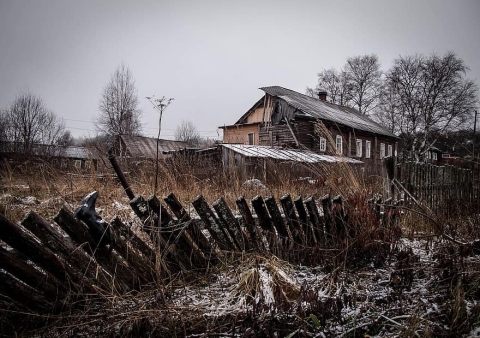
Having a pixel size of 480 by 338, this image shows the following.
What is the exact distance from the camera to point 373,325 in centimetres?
137

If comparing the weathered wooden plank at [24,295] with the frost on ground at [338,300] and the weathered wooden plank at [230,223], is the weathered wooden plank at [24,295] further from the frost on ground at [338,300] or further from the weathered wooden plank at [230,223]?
the weathered wooden plank at [230,223]

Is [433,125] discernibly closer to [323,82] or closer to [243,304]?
[323,82]

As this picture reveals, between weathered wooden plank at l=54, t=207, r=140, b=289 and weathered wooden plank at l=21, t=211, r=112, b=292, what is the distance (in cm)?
5

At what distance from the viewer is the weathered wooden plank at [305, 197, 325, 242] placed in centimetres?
227

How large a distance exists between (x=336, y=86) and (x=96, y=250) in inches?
1482

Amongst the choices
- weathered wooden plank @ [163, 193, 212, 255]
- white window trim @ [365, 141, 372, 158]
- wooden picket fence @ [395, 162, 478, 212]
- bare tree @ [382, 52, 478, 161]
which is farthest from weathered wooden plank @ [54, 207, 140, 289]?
bare tree @ [382, 52, 478, 161]

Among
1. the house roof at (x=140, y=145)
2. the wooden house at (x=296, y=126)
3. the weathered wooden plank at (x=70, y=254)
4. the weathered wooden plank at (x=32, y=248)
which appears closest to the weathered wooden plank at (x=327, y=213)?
the weathered wooden plank at (x=70, y=254)

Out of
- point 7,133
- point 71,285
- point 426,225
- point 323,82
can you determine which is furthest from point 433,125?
point 7,133

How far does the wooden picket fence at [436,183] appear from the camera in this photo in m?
4.19

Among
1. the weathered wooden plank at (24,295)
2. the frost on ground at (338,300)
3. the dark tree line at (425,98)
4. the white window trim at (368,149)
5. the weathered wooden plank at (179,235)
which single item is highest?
the dark tree line at (425,98)

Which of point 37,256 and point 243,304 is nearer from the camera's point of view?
point 37,256

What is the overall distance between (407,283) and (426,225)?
1.79m

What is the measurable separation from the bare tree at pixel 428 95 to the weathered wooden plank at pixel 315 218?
85.0ft

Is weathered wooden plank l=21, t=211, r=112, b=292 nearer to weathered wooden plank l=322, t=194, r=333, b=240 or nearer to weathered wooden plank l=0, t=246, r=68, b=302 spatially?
weathered wooden plank l=0, t=246, r=68, b=302
